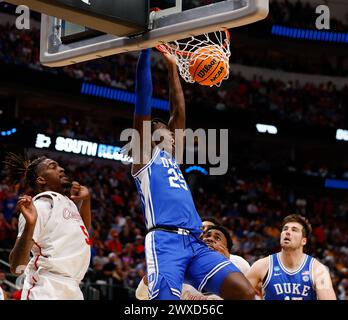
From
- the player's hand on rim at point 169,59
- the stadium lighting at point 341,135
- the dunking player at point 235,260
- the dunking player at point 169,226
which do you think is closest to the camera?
the dunking player at point 169,226

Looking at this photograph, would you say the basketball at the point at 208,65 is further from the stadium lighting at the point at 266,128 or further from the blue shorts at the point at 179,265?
the stadium lighting at the point at 266,128

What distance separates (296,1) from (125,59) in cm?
693

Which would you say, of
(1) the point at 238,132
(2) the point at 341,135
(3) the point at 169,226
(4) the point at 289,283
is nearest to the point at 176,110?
(3) the point at 169,226

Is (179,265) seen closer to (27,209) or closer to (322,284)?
(27,209)

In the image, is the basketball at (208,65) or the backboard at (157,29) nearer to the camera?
the backboard at (157,29)

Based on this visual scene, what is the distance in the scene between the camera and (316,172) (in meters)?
24.1

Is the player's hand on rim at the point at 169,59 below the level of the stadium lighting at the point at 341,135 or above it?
below

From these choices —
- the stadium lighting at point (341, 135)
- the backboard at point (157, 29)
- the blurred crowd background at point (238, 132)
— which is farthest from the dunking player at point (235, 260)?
the stadium lighting at point (341, 135)

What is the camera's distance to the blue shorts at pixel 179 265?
4.64 metres

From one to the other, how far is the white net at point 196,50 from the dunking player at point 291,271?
1493 mm

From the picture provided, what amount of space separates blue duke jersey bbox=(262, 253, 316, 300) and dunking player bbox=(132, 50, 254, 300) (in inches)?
57.8

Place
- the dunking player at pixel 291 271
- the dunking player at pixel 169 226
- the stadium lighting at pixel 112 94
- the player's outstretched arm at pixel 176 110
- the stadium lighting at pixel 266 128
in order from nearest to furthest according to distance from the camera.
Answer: the dunking player at pixel 169 226 → the player's outstretched arm at pixel 176 110 → the dunking player at pixel 291 271 → the stadium lighting at pixel 112 94 → the stadium lighting at pixel 266 128

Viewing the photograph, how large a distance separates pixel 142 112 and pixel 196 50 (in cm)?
86
